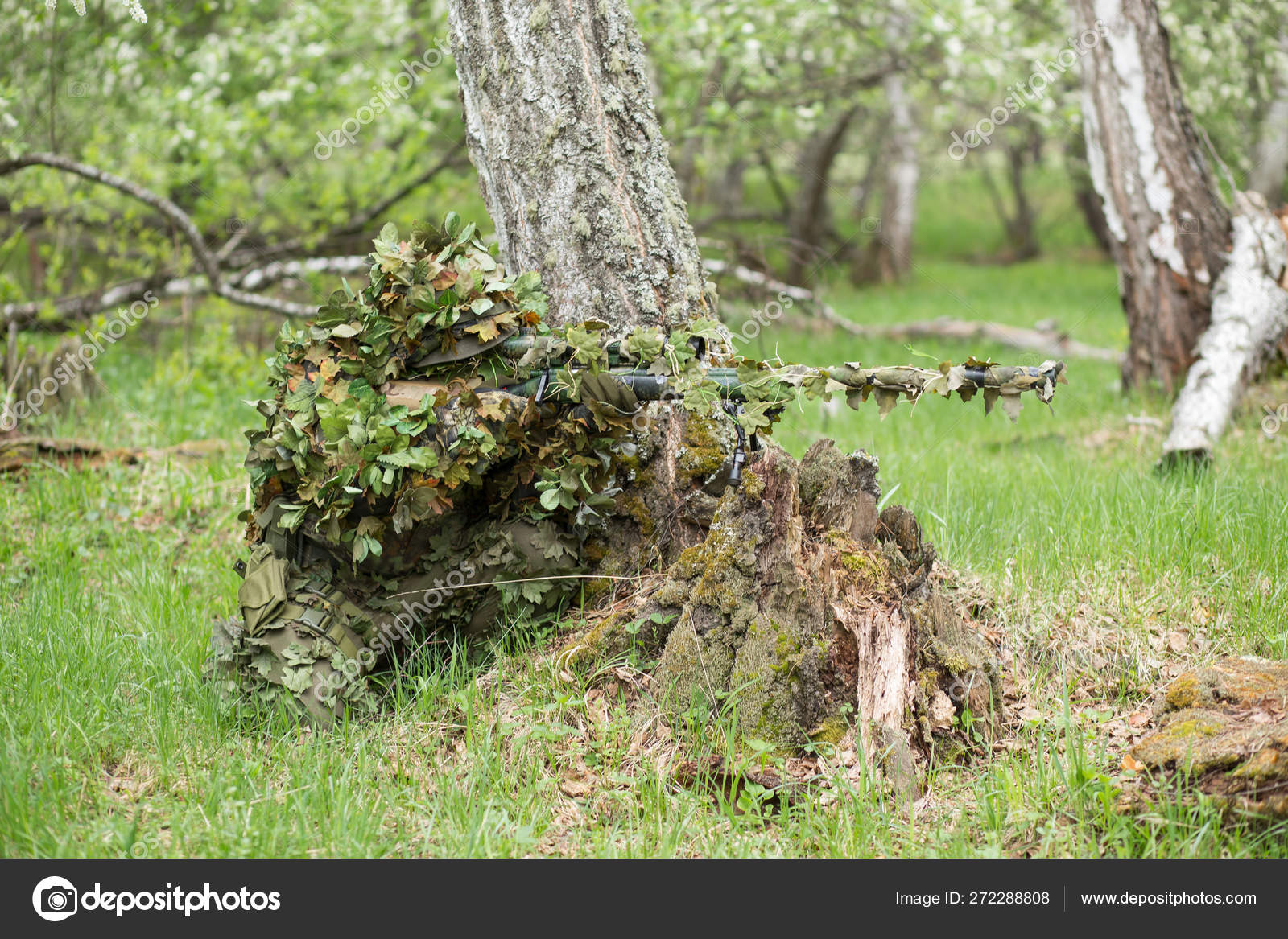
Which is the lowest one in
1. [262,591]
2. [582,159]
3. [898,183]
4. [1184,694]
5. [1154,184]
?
[1184,694]

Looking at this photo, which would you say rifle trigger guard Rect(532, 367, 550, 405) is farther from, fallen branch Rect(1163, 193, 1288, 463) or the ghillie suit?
fallen branch Rect(1163, 193, 1288, 463)

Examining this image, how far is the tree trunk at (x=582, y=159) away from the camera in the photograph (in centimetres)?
362

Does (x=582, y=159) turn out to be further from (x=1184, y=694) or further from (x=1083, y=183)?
(x=1083, y=183)

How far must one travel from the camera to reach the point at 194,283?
29.3ft

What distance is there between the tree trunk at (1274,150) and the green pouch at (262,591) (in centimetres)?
1244

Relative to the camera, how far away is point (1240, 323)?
638 centimetres

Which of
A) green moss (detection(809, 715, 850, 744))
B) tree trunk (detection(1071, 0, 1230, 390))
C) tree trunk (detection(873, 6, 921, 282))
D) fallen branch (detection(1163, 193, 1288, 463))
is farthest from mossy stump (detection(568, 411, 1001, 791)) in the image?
tree trunk (detection(873, 6, 921, 282))

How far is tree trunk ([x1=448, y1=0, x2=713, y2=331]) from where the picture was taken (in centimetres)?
362

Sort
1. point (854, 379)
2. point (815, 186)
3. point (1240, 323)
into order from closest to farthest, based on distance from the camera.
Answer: point (854, 379), point (1240, 323), point (815, 186)

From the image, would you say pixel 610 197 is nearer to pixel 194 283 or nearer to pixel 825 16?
pixel 194 283

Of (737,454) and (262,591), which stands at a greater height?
(737,454)

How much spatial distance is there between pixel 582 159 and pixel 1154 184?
5.08 m

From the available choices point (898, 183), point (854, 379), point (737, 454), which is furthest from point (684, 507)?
point (898, 183)
